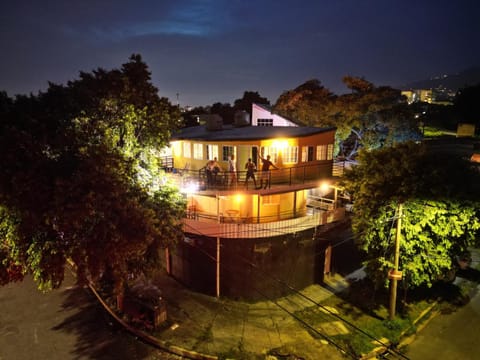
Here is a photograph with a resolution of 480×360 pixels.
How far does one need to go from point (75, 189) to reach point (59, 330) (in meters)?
8.24

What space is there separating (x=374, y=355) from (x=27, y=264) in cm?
→ 1477

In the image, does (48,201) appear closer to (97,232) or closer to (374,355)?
(97,232)

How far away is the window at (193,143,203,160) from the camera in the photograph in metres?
20.3

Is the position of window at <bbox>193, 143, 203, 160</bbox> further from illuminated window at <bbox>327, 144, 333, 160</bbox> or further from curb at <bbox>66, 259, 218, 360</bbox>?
curb at <bbox>66, 259, 218, 360</bbox>

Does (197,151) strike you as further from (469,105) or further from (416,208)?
(469,105)

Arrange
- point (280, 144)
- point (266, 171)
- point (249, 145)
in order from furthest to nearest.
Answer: point (280, 144) → point (249, 145) → point (266, 171)

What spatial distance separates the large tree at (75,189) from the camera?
10.4m

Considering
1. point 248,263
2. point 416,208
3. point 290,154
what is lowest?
point 248,263

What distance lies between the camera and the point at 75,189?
34.4 feet

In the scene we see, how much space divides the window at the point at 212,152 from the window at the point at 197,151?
0.65 metres

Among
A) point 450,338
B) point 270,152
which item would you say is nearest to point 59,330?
point 270,152

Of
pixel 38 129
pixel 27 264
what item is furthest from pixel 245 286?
pixel 38 129

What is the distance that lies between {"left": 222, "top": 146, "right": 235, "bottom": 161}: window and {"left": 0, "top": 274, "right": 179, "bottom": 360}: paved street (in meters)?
10.7

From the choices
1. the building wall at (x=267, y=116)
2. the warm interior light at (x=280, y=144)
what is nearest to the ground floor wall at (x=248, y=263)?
the warm interior light at (x=280, y=144)
